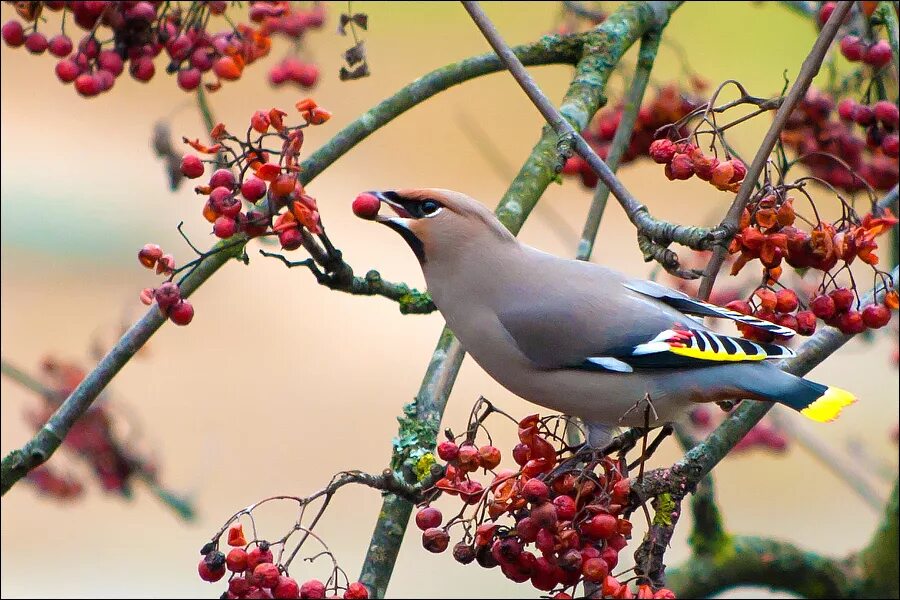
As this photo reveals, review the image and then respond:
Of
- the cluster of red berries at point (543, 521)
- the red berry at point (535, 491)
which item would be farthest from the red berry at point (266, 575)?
the red berry at point (535, 491)

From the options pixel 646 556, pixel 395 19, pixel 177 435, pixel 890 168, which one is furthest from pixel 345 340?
pixel 646 556

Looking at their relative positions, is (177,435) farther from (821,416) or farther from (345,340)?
(821,416)

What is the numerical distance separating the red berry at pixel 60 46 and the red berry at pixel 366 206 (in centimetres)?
132

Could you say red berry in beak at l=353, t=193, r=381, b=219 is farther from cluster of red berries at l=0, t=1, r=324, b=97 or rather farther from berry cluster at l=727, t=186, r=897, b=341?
cluster of red berries at l=0, t=1, r=324, b=97

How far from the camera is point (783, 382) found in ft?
6.59

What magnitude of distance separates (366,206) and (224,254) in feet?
1.58

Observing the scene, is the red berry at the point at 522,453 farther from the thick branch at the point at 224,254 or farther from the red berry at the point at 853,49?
the red berry at the point at 853,49

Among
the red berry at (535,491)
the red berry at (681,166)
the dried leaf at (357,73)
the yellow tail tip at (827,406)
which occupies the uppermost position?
the dried leaf at (357,73)

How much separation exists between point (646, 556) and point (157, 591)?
19.1 feet

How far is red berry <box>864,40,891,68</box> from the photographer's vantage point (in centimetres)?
265

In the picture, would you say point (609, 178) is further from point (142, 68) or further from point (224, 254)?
point (142, 68)

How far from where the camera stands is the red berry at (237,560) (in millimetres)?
1619

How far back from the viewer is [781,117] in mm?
1666

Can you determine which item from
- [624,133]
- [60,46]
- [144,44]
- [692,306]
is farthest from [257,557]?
[60,46]
